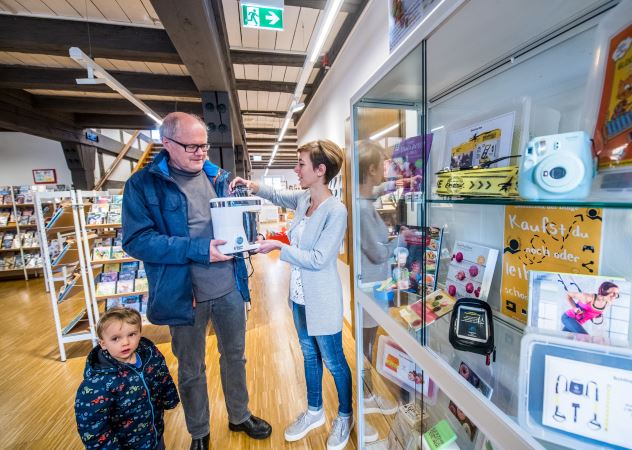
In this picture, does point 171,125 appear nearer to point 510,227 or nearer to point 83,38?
point 510,227

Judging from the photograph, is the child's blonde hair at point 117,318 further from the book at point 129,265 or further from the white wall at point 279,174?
the white wall at point 279,174

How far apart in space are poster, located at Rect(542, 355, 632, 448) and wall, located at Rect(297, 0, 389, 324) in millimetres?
1783

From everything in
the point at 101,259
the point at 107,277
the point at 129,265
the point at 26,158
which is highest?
the point at 26,158

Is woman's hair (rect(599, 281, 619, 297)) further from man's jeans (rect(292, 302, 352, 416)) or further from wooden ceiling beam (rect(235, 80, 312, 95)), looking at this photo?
wooden ceiling beam (rect(235, 80, 312, 95))

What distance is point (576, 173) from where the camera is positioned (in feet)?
1.89

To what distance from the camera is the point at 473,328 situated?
0.84 metres

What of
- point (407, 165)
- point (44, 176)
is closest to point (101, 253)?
point (407, 165)

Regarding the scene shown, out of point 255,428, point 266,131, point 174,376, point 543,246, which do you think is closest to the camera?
point 543,246

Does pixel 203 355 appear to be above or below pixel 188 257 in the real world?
below

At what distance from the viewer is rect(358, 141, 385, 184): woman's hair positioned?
5.02 feet

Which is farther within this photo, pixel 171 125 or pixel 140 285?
pixel 140 285

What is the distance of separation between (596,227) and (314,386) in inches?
62.9

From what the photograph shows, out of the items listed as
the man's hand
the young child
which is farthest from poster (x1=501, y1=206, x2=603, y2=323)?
the young child

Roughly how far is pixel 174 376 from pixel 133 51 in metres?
3.33
